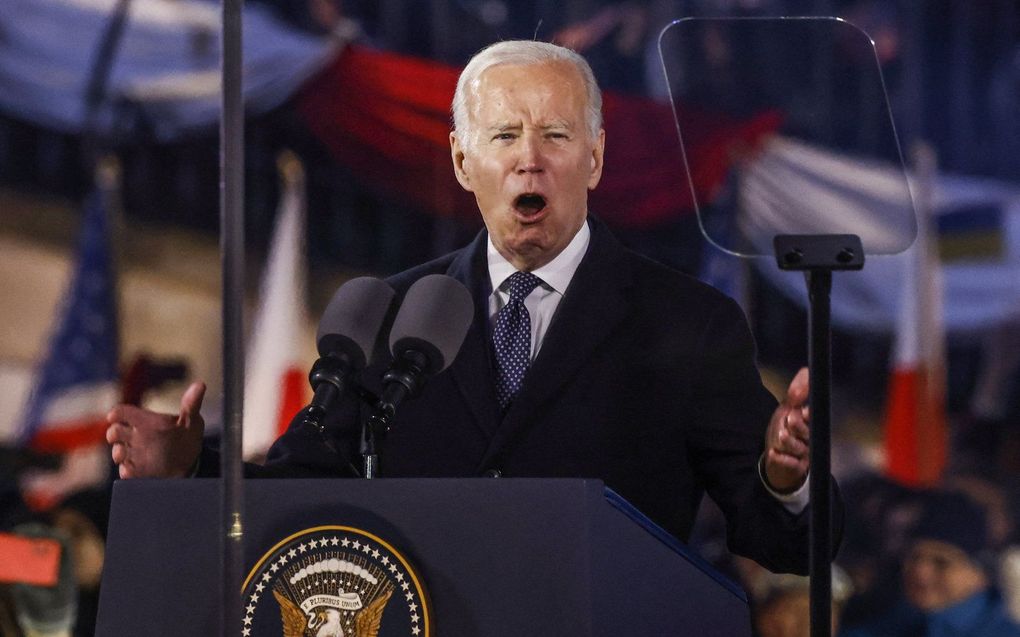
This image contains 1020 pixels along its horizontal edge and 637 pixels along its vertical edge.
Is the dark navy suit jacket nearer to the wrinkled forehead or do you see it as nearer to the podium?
the wrinkled forehead

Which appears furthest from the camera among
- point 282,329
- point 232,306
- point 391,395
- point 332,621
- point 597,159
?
point 282,329

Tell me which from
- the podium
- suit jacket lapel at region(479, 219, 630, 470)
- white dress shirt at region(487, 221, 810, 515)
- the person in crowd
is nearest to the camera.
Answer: the podium

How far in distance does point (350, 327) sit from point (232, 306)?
334 mm

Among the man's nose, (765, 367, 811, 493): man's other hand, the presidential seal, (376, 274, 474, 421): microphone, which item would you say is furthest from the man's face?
the presidential seal

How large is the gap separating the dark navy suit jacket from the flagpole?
504mm

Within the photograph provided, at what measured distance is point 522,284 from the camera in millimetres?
1627

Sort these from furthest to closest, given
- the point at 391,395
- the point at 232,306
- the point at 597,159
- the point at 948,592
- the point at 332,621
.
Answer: the point at 948,592, the point at 597,159, the point at 391,395, the point at 332,621, the point at 232,306

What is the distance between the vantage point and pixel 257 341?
4.97 m

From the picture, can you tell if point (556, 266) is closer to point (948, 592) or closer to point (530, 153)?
point (530, 153)

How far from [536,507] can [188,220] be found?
13.9 ft

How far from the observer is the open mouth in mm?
1590

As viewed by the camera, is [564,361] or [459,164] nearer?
[564,361]

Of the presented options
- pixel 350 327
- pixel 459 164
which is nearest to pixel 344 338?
pixel 350 327

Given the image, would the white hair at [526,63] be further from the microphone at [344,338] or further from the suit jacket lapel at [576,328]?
the microphone at [344,338]
